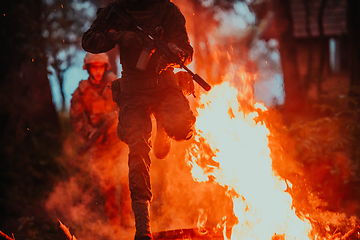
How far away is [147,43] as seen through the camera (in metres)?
3.02

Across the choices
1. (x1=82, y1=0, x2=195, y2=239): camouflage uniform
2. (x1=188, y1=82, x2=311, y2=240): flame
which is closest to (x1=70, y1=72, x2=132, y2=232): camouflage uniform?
(x1=188, y1=82, x2=311, y2=240): flame

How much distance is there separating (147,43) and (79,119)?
366cm

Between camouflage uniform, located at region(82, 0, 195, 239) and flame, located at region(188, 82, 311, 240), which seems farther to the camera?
flame, located at region(188, 82, 311, 240)

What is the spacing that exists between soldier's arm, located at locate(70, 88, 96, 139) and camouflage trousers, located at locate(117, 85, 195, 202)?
3133 millimetres

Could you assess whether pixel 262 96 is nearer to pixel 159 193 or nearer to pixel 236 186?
pixel 159 193

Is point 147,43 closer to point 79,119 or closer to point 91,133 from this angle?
point 91,133

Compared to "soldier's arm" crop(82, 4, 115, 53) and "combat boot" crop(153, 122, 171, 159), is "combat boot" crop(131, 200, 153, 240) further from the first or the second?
"soldier's arm" crop(82, 4, 115, 53)

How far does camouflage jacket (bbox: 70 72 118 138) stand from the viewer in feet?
20.3

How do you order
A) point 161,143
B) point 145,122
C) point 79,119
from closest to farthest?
point 145,122
point 161,143
point 79,119

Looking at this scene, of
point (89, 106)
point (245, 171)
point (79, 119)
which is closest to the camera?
point (245, 171)

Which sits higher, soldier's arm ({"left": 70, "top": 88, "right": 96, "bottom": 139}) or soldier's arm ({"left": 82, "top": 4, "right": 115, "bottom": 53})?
soldier's arm ({"left": 82, "top": 4, "right": 115, "bottom": 53})

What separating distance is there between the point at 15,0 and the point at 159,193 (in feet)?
19.0

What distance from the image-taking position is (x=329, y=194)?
6.11 metres

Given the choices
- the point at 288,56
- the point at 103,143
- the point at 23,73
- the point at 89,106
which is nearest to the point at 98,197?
the point at 103,143
